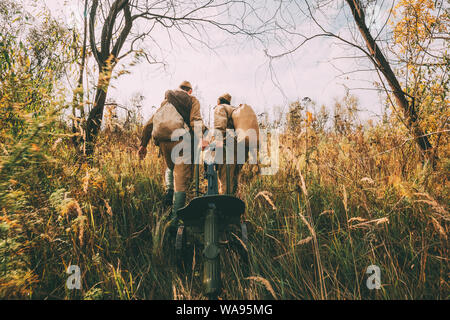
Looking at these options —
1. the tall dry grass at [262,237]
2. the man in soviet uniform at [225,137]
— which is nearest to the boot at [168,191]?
the tall dry grass at [262,237]

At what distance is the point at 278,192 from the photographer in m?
3.17

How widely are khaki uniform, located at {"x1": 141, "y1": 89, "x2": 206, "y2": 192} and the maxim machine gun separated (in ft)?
2.53

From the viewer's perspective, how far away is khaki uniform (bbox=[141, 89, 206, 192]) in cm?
302

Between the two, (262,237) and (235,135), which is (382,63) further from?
(262,237)

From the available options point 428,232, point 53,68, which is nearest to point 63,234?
point 53,68

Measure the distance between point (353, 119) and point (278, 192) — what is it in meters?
1.68

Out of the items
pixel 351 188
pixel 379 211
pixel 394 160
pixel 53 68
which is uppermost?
pixel 53 68

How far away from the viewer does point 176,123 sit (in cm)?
301

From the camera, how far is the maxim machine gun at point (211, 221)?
1.58 m

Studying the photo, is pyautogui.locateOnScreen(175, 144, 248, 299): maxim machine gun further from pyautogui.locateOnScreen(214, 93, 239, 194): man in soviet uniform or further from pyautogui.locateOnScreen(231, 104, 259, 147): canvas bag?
pyautogui.locateOnScreen(231, 104, 259, 147): canvas bag

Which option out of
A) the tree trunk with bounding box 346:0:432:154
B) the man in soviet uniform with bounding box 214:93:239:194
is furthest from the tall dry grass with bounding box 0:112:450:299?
the man in soviet uniform with bounding box 214:93:239:194

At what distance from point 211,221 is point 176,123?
5.46 feet

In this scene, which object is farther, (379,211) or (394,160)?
(394,160)
